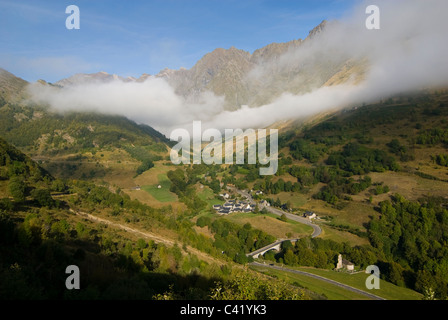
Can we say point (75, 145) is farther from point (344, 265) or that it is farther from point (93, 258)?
point (344, 265)

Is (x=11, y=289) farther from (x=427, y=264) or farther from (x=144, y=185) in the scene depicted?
(x=144, y=185)

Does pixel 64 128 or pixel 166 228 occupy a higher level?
pixel 64 128

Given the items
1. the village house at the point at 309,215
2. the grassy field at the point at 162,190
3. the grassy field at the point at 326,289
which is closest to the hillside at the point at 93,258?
the grassy field at the point at 326,289

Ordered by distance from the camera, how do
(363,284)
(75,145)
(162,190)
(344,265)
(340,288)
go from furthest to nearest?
(75,145) < (162,190) < (344,265) < (363,284) < (340,288)

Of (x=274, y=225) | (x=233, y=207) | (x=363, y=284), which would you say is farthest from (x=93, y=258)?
(x=233, y=207)

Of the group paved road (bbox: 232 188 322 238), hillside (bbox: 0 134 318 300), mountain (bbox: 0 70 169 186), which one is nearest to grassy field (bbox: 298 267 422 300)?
paved road (bbox: 232 188 322 238)

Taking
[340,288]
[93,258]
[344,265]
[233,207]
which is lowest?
[344,265]
